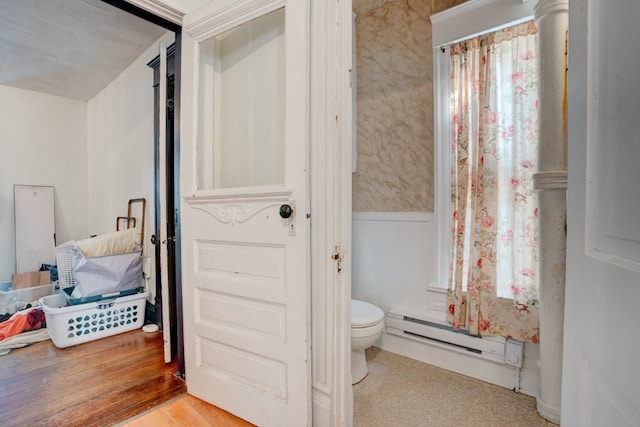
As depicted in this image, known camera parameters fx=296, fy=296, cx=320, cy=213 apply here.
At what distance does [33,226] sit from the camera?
3.71 metres

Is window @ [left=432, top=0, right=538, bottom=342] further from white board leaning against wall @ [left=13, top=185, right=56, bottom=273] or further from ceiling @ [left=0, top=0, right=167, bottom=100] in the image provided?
white board leaning against wall @ [left=13, top=185, right=56, bottom=273]

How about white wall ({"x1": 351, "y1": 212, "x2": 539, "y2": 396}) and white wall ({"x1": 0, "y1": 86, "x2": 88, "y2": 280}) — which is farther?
white wall ({"x1": 0, "y1": 86, "x2": 88, "y2": 280})

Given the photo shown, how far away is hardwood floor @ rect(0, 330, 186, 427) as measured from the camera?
1.56 meters

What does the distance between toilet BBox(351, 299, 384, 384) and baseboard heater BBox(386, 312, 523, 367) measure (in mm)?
385

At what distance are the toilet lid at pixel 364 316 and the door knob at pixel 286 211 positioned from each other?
84cm

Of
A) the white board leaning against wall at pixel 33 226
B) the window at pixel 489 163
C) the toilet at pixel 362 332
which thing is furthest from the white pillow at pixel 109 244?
the window at pixel 489 163

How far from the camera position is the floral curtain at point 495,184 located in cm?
169

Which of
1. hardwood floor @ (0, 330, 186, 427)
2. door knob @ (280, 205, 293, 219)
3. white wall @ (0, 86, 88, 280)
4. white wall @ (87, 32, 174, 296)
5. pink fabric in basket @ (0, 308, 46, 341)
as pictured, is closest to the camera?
door knob @ (280, 205, 293, 219)

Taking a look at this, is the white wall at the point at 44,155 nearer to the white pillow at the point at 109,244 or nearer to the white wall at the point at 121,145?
the white wall at the point at 121,145

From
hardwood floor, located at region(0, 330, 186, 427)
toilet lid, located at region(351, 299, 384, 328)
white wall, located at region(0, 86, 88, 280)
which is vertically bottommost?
hardwood floor, located at region(0, 330, 186, 427)

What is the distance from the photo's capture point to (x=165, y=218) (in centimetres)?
192

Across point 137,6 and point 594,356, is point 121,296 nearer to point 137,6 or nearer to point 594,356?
point 137,6

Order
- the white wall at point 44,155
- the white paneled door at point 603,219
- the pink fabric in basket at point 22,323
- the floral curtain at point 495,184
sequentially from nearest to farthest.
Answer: the white paneled door at point 603,219, the floral curtain at point 495,184, the pink fabric in basket at point 22,323, the white wall at point 44,155

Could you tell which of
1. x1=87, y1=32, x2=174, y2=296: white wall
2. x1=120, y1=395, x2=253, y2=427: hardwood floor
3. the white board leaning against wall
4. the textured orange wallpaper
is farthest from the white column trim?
the white board leaning against wall
